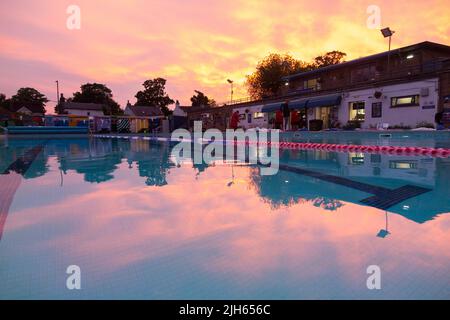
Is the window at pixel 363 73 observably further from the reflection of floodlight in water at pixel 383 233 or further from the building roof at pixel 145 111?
the building roof at pixel 145 111

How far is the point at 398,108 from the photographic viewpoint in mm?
19234

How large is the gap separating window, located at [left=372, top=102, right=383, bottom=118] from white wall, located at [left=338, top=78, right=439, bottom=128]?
211mm

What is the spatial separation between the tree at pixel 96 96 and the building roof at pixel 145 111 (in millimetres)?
14223

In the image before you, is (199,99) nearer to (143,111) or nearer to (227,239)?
(143,111)

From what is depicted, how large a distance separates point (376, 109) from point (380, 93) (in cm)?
121

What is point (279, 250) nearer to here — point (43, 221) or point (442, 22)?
point (43, 221)

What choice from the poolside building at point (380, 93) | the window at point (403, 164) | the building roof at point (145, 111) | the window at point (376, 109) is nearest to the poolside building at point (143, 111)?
Answer: the building roof at point (145, 111)

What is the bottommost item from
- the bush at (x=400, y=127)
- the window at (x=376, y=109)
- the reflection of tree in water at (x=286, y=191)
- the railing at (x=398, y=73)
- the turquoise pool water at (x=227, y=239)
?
the turquoise pool water at (x=227, y=239)

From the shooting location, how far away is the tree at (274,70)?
1718 inches

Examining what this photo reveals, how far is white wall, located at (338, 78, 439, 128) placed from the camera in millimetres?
17453

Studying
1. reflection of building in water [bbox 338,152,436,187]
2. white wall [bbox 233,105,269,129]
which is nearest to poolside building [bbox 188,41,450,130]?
white wall [bbox 233,105,269,129]

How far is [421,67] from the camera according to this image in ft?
66.9

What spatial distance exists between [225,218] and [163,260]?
44.5 inches
